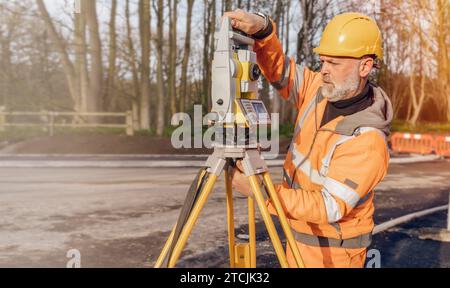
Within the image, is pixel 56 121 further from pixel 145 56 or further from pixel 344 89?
pixel 344 89

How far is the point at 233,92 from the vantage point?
2.15 meters

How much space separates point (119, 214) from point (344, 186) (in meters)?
5.61

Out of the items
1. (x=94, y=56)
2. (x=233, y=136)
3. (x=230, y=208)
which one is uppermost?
(x=94, y=56)

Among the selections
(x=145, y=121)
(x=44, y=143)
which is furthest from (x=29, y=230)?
(x=145, y=121)

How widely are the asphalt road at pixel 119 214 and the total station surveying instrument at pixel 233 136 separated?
2.73 metres

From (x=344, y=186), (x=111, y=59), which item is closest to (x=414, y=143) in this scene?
(x=111, y=59)

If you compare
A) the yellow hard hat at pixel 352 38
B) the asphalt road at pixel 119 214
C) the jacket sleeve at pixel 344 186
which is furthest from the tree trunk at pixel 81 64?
the jacket sleeve at pixel 344 186

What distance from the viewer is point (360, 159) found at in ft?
7.09

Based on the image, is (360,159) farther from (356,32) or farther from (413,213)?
(413,213)

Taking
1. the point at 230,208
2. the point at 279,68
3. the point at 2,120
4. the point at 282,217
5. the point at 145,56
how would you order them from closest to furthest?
the point at 282,217
the point at 230,208
the point at 279,68
the point at 145,56
the point at 2,120

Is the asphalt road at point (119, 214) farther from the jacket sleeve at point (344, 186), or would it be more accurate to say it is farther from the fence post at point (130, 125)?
the fence post at point (130, 125)

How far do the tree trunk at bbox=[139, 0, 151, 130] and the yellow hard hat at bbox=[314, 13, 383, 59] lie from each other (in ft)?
55.2

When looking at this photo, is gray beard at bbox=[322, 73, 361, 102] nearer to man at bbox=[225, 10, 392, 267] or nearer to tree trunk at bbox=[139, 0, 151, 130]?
man at bbox=[225, 10, 392, 267]
